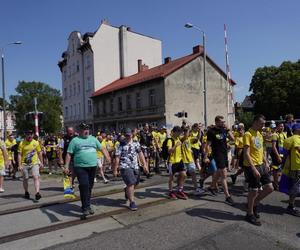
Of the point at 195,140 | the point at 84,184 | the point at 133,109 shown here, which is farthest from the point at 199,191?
the point at 133,109

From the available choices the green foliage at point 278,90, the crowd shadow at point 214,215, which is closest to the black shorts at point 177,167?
the crowd shadow at point 214,215

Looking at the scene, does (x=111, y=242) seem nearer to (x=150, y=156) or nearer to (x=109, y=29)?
(x=150, y=156)

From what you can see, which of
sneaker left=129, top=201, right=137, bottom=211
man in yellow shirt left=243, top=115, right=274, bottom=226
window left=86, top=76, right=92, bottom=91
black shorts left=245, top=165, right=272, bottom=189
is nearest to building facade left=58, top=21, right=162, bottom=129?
window left=86, top=76, right=92, bottom=91

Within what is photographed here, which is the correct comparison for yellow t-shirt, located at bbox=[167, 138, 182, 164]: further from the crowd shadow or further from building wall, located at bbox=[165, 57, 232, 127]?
building wall, located at bbox=[165, 57, 232, 127]

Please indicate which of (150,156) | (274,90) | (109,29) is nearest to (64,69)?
(109,29)

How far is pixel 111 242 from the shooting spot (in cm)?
505

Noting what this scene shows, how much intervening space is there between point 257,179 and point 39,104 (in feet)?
237

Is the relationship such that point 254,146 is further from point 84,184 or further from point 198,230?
point 84,184

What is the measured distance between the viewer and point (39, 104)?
7325cm

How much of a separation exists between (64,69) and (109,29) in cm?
1441

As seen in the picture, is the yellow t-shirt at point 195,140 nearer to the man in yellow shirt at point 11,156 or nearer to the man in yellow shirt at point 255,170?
the man in yellow shirt at point 255,170

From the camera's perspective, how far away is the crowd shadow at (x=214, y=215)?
6.00 m

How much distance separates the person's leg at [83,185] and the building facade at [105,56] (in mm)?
36080

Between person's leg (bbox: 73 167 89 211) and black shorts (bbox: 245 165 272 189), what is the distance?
2.87m
